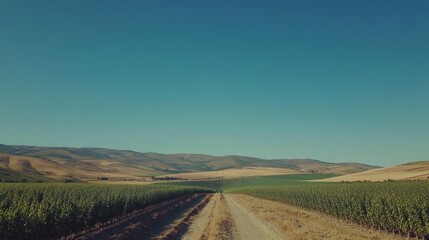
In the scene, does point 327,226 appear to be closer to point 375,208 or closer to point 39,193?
point 375,208

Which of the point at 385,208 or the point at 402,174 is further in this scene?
the point at 402,174

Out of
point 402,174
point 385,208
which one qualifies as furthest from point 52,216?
point 402,174

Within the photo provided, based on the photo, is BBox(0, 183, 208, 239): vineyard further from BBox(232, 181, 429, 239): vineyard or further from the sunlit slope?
the sunlit slope

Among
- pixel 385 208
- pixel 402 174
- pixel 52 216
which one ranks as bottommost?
pixel 52 216

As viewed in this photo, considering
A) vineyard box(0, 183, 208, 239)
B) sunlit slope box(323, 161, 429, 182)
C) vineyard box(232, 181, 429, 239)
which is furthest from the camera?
sunlit slope box(323, 161, 429, 182)

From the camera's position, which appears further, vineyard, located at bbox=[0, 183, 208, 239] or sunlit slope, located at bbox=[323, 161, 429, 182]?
sunlit slope, located at bbox=[323, 161, 429, 182]

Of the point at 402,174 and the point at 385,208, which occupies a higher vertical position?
the point at 402,174

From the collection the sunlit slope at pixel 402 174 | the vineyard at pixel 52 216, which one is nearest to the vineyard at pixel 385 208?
the vineyard at pixel 52 216

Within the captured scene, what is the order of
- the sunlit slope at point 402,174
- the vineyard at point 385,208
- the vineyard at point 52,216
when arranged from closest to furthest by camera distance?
the vineyard at point 52,216 → the vineyard at point 385,208 → the sunlit slope at point 402,174

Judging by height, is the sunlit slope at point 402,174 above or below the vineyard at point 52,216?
above

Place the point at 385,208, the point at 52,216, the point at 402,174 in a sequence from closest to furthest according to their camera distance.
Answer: the point at 52,216
the point at 385,208
the point at 402,174

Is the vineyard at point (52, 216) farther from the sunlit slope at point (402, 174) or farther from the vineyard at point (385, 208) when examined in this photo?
the sunlit slope at point (402, 174)

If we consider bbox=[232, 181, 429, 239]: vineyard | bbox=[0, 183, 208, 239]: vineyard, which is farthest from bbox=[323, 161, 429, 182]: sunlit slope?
bbox=[0, 183, 208, 239]: vineyard

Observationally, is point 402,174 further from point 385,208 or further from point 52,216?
point 52,216
